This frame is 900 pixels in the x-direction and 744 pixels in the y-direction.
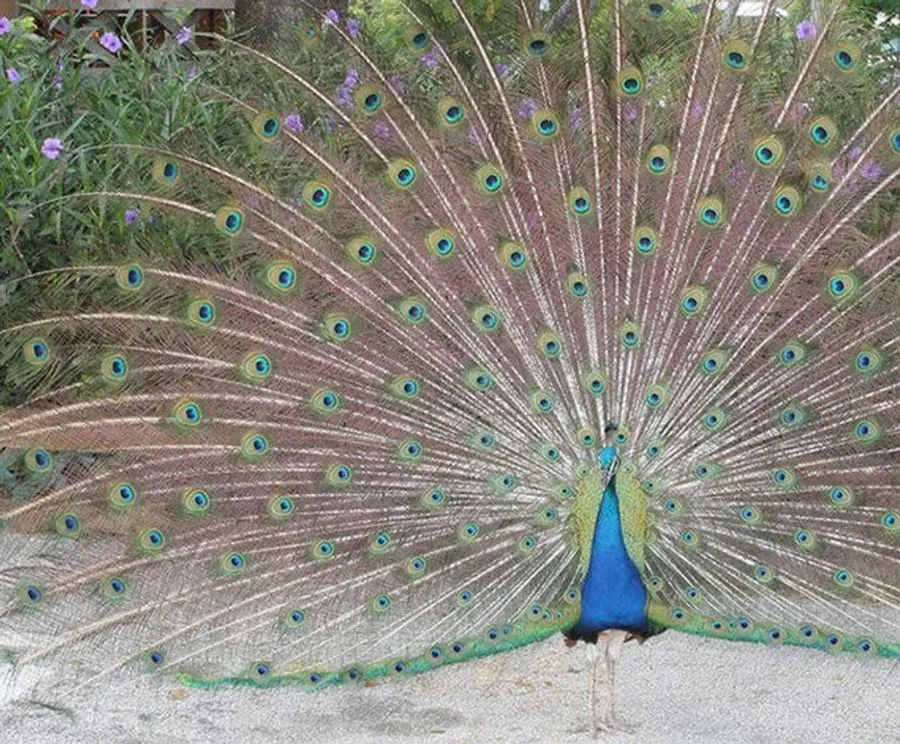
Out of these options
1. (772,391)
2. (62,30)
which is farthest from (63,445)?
(62,30)

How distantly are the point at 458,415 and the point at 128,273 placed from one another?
0.95 metres

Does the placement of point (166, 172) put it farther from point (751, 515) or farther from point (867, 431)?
point (867, 431)

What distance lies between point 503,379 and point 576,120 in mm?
731

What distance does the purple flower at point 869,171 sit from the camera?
3.99 meters

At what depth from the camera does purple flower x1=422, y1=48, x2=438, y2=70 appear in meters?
4.09

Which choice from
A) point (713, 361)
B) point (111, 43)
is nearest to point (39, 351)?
point (713, 361)

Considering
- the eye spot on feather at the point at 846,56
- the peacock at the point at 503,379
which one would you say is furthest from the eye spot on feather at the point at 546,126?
the eye spot on feather at the point at 846,56

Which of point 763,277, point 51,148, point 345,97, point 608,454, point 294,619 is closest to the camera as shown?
point 608,454

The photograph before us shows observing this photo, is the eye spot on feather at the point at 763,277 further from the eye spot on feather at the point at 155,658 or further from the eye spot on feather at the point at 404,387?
the eye spot on feather at the point at 155,658

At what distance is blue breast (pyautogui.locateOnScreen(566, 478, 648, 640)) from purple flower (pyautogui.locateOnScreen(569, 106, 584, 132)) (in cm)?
96

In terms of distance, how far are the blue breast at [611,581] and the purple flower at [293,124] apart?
1.27m

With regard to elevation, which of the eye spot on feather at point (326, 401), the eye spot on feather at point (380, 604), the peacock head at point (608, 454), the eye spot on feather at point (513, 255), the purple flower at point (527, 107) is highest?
the purple flower at point (527, 107)

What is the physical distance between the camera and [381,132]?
4066 millimetres

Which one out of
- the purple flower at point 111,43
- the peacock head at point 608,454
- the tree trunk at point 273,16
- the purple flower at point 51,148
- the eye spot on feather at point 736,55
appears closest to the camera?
the peacock head at point 608,454
